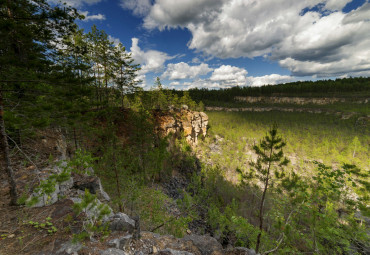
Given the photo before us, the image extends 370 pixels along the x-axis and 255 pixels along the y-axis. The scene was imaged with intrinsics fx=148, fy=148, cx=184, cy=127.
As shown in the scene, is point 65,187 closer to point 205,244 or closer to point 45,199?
point 45,199

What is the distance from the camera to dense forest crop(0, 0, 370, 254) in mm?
4961

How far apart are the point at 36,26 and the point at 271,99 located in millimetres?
161376

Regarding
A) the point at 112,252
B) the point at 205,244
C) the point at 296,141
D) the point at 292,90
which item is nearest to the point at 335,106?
the point at 292,90

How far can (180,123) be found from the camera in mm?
41844

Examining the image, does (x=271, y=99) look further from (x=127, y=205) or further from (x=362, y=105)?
A: (x=127, y=205)

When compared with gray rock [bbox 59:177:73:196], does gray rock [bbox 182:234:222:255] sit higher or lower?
lower

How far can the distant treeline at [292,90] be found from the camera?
399 feet

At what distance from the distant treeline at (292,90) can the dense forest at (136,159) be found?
64.5 m

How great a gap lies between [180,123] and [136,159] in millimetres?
24557

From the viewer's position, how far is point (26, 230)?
4.34 metres

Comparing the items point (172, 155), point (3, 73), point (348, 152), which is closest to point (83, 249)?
point (3, 73)

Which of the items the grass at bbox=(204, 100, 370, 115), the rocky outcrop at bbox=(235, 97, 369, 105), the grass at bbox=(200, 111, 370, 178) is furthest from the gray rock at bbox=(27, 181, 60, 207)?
the rocky outcrop at bbox=(235, 97, 369, 105)

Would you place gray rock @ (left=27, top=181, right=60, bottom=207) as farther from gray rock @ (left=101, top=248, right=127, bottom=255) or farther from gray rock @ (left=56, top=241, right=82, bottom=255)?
gray rock @ (left=101, top=248, right=127, bottom=255)

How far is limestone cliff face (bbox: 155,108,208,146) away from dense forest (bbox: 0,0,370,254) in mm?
2267
